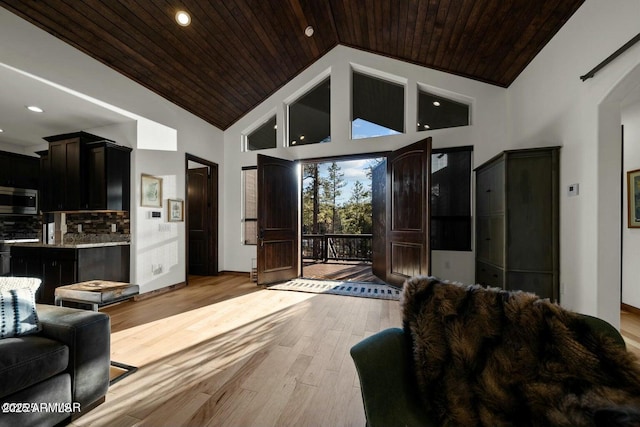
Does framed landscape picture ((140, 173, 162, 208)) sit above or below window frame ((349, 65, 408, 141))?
below

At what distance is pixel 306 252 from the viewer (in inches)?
313

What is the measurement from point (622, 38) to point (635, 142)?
2033 millimetres

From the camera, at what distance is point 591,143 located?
2.32 meters

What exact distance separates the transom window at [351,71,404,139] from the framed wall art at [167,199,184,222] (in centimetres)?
325

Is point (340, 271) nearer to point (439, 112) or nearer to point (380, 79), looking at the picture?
point (439, 112)

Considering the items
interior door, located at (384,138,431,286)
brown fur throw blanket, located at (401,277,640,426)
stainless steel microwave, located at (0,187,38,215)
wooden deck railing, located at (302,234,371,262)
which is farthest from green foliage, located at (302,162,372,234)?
brown fur throw blanket, located at (401,277,640,426)

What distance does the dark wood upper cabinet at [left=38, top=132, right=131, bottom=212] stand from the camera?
3541mm

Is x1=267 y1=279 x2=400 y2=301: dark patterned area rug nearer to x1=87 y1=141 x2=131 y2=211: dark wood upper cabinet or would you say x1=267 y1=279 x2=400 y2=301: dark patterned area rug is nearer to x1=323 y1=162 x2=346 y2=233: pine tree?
x1=87 y1=141 x2=131 y2=211: dark wood upper cabinet

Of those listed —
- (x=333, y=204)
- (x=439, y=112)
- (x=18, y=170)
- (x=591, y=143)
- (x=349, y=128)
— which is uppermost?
(x=439, y=112)

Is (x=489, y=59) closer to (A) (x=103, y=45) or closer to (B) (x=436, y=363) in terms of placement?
(B) (x=436, y=363)

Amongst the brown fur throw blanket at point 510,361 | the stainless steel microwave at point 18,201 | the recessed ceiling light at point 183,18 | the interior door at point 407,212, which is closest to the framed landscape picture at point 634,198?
the interior door at point 407,212

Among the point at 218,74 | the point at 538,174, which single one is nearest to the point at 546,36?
the point at 538,174

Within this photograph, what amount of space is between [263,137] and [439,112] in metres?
3.35

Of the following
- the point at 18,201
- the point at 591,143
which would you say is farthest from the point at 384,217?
the point at 18,201
